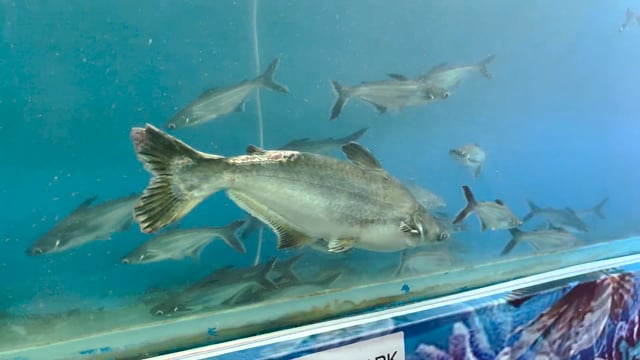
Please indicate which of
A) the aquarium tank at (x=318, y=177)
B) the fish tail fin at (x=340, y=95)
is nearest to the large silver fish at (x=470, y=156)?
the aquarium tank at (x=318, y=177)

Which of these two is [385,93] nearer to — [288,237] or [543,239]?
[543,239]

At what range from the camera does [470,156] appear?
2.73m

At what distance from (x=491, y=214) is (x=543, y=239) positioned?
338mm

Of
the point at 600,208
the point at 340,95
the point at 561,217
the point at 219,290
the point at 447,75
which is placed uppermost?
the point at 447,75

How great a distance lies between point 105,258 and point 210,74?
1.06m

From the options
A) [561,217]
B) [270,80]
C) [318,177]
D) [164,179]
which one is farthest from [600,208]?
[164,179]

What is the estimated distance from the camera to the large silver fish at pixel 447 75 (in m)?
2.72

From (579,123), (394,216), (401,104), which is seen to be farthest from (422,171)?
(394,216)

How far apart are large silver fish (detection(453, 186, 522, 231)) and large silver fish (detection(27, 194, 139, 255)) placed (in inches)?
52.9

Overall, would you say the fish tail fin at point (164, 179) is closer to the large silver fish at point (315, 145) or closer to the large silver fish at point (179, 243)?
the large silver fish at point (179, 243)

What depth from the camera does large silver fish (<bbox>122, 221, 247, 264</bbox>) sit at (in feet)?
7.07

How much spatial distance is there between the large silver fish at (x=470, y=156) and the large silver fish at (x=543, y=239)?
36 centimetres

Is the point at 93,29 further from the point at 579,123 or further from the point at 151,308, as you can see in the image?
the point at 579,123

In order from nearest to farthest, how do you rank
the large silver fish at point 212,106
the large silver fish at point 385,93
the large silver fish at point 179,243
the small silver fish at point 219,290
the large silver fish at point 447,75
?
the small silver fish at point 219,290 → the large silver fish at point 179,243 → the large silver fish at point 212,106 → the large silver fish at point 385,93 → the large silver fish at point 447,75
